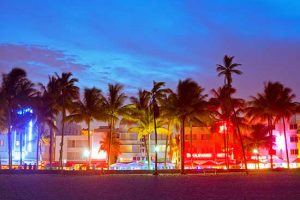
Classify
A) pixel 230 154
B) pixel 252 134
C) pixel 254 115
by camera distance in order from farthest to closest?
pixel 230 154, pixel 252 134, pixel 254 115

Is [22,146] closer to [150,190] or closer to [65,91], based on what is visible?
[65,91]

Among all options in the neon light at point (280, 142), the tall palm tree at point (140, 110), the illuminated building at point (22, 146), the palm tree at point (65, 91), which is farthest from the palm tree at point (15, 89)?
the neon light at point (280, 142)

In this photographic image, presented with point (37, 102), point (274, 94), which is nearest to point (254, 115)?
point (274, 94)

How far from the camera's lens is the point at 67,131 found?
146 m

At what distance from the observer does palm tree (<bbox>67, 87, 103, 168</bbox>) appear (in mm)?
85688

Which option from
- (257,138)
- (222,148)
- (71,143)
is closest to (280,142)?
(222,148)

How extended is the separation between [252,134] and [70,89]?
4333 centimetres

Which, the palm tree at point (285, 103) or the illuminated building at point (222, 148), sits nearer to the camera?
the palm tree at point (285, 103)

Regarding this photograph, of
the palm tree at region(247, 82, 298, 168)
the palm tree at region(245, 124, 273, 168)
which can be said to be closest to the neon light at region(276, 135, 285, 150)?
the palm tree at region(245, 124, 273, 168)

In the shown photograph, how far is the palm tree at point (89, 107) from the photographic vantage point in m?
85.7

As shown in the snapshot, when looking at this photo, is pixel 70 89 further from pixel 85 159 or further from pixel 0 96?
pixel 85 159

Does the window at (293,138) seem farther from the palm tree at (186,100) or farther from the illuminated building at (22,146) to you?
the illuminated building at (22,146)

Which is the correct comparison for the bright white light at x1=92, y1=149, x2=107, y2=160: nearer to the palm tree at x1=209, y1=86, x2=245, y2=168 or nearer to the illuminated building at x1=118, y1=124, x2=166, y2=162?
the illuminated building at x1=118, y1=124, x2=166, y2=162

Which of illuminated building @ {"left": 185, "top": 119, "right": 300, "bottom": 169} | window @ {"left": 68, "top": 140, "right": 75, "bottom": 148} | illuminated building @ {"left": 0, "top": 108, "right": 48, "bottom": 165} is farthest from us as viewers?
window @ {"left": 68, "top": 140, "right": 75, "bottom": 148}
